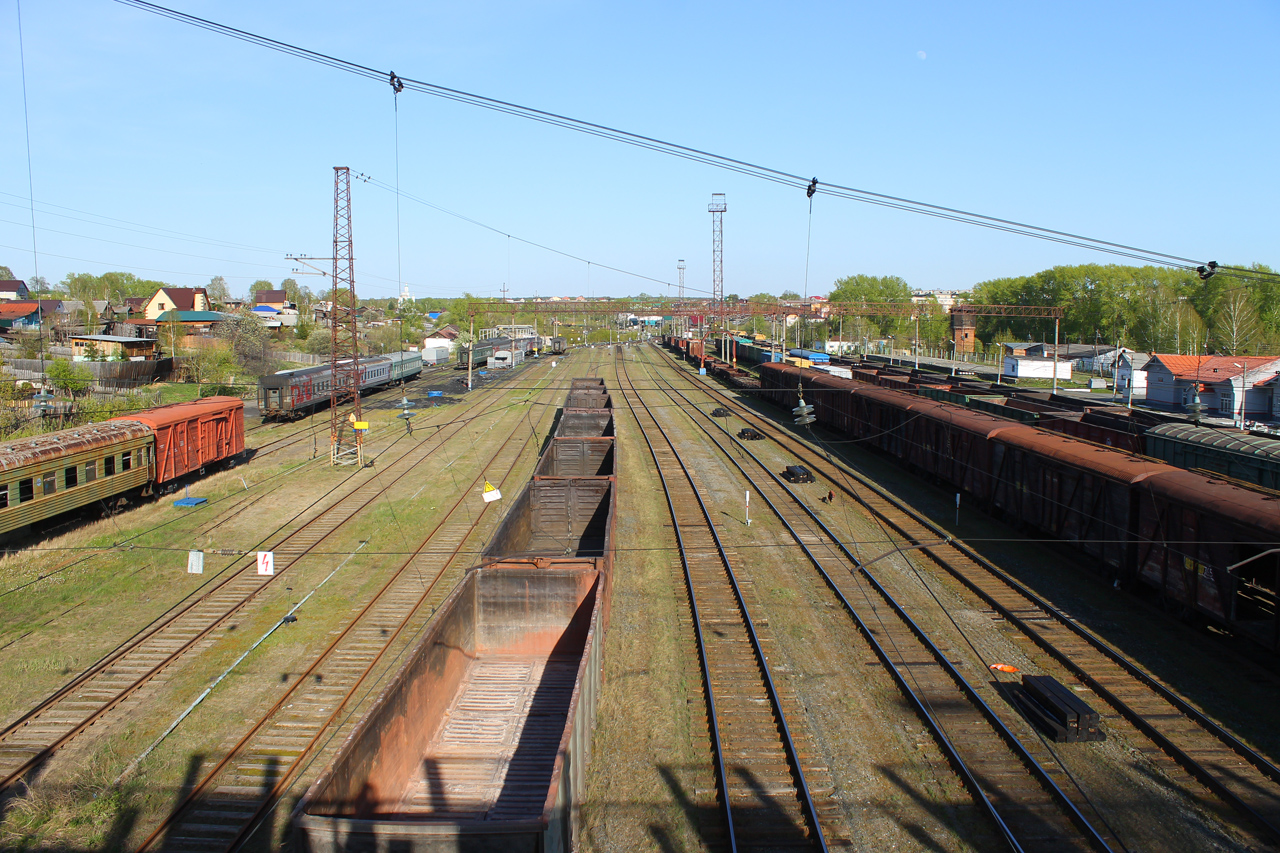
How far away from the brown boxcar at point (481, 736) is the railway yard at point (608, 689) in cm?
5

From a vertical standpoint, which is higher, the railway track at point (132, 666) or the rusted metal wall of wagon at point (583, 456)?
the rusted metal wall of wagon at point (583, 456)

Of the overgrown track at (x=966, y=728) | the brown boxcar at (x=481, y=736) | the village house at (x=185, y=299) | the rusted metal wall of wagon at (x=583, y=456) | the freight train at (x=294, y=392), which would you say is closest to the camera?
the brown boxcar at (x=481, y=736)

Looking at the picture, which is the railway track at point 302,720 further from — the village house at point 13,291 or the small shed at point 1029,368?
the village house at point 13,291

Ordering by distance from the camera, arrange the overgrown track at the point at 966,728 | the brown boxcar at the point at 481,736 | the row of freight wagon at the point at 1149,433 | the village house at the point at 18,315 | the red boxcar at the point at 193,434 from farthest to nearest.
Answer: the village house at the point at 18,315, the red boxcar at the point at 193,434, the row of freight wagon at the point at 1149,433, the overgrown track at the point at 966,728, the brown boxcar at the point at 481,736

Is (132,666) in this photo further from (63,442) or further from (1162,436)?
(1162,436)

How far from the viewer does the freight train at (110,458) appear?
19.1 m

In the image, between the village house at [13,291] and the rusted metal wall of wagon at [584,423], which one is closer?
the rusted metal wall of wagon at [584,423]

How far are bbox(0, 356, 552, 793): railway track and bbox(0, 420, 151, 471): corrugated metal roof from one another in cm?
618

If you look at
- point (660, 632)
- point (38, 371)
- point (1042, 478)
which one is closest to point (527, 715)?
point (660, 632)

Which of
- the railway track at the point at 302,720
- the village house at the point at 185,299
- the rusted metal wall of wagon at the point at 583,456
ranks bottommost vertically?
the railway track at the point at 302,720

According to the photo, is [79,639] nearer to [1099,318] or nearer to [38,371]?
[38,371]

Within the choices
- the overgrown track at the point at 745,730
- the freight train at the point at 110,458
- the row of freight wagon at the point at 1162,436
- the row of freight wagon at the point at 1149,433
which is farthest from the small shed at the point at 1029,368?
the freight train at the point at 110,458

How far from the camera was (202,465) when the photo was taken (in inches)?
1110

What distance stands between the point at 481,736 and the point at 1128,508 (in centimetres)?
1439
